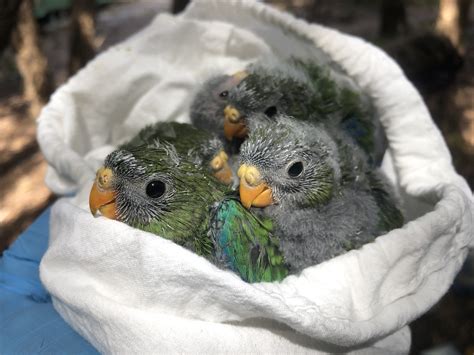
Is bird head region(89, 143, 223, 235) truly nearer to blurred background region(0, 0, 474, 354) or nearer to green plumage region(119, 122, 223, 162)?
green plumage region(119, 122, 223, 162)

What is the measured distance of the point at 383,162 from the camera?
1.38 meters

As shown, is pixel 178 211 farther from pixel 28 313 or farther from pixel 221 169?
pixel 28 313

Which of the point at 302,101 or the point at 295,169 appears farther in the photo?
the point at 302,101

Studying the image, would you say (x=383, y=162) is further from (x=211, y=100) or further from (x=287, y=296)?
(x=287, y=296)

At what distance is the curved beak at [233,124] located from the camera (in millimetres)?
1226

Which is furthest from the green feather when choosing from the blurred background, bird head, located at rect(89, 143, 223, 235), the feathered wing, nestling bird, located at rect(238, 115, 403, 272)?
the blurred background

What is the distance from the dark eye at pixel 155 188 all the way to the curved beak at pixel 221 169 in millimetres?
244

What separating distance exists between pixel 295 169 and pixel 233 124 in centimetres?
38

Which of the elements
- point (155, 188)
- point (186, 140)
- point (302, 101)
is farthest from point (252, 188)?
point (302, 101)

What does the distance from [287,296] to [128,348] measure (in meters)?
0.27

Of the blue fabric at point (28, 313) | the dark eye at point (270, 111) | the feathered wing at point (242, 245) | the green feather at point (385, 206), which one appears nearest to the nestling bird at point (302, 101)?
the dark eye at point (270, 111)

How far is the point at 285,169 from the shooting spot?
0.89 m

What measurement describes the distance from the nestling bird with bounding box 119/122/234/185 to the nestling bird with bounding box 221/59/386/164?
0.11 metres

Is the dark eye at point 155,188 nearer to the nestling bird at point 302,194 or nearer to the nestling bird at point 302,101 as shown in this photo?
the nestling bird at point 302,194
